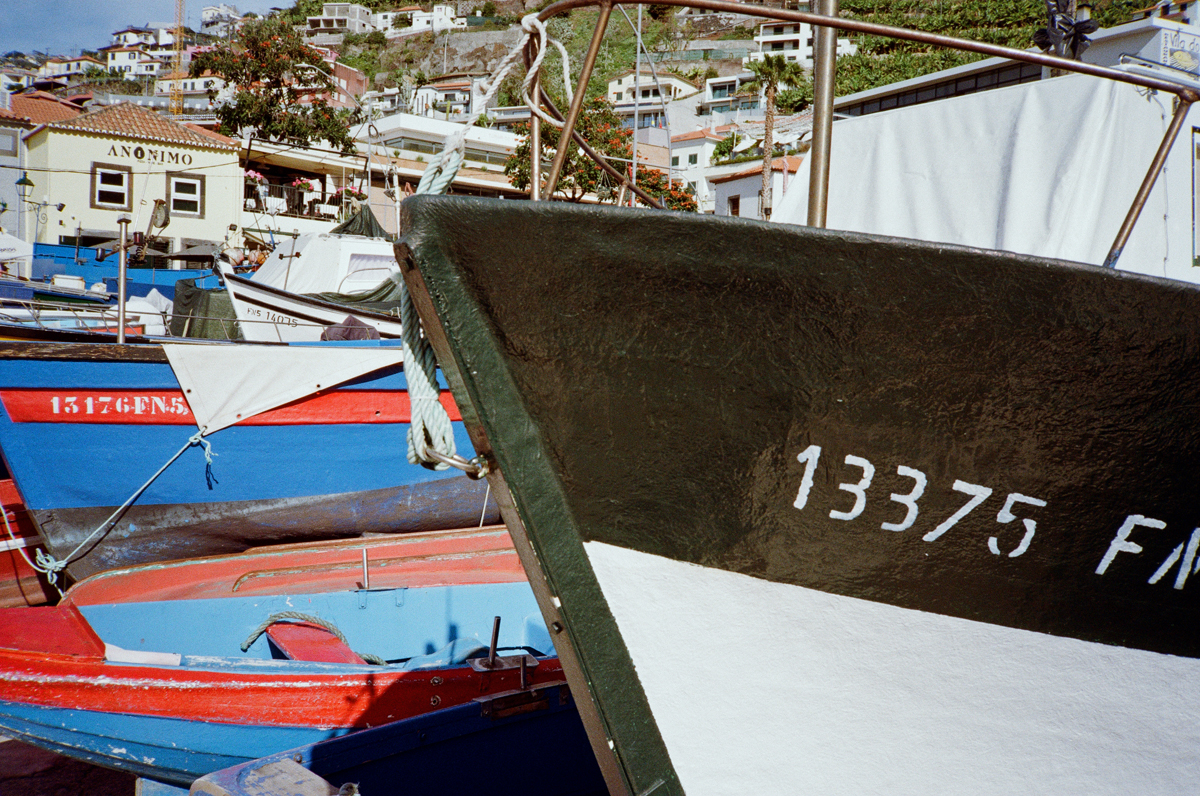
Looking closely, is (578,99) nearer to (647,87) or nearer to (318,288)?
(318,288)

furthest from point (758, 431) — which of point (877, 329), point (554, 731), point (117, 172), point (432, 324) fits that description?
point (117, 172)

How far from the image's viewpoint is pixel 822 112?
86.1 inches

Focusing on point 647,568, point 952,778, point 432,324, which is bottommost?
point 952,778

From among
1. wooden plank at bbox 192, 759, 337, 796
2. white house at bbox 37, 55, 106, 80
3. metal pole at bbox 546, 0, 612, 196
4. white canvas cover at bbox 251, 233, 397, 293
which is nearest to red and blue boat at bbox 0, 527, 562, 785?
wooden plank at bbox 192, 759, 337, 796

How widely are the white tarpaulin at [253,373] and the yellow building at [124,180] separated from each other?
19910 millimetres

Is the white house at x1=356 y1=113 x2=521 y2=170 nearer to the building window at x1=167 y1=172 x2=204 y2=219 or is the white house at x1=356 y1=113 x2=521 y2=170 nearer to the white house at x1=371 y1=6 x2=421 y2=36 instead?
the building window at x1=167 y1=172 x2=204 y2=219

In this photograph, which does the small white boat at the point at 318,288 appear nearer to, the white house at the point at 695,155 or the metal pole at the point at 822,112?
the metal pole at the point at 822,112

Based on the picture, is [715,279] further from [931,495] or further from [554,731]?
[554,731]

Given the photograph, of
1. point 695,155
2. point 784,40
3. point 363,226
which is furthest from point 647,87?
point 363,226

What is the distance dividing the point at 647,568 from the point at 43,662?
318 centimetres

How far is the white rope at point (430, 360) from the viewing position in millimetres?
1716

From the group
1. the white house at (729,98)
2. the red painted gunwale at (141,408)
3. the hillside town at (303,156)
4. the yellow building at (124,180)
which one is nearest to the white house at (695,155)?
the hillside town at (303,156)

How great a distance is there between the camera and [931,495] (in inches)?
71.5

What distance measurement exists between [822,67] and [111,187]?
26648 mm
